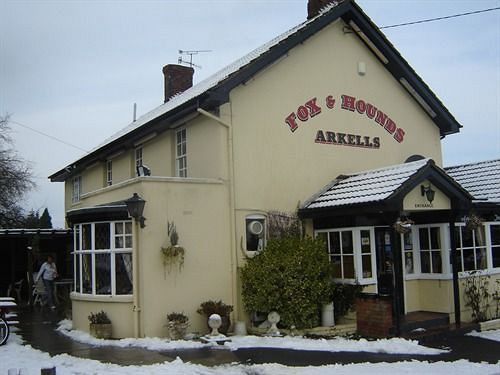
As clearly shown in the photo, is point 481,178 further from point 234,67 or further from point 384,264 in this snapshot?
point 234,67

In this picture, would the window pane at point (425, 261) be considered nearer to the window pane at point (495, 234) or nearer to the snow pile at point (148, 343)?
the window pane at point (495, 234)

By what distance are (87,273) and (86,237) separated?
841 millimetres

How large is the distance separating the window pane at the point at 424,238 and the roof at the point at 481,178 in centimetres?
165

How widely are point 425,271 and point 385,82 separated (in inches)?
229

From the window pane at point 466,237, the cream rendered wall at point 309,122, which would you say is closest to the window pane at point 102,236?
the cream rendered wall at point 309,122

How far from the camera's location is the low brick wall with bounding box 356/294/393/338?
461 inches

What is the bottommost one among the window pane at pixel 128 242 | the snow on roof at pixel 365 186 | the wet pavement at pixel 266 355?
the wet pavement at pixel 266 355

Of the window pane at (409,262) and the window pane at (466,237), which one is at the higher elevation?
the window pane at (466,237)

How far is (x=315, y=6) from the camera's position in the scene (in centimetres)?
1750

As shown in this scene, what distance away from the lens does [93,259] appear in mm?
12906

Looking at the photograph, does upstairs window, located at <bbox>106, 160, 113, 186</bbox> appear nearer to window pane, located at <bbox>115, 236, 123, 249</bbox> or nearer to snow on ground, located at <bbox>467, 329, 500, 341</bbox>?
window pane, located at <bbox>115, 236, 123, 249</bbox>

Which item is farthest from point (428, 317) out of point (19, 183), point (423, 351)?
point (19, 183)

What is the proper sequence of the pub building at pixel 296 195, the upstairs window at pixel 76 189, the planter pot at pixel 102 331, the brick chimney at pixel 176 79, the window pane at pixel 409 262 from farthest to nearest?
the brick chimney at pixel 176 79 < the upstairs window at pixel 76 189 < the window pane at pixel 409 262 < the pub building at pixel 296 195 < the planter pot at pixel 102 331

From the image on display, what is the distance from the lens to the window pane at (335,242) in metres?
13.4
